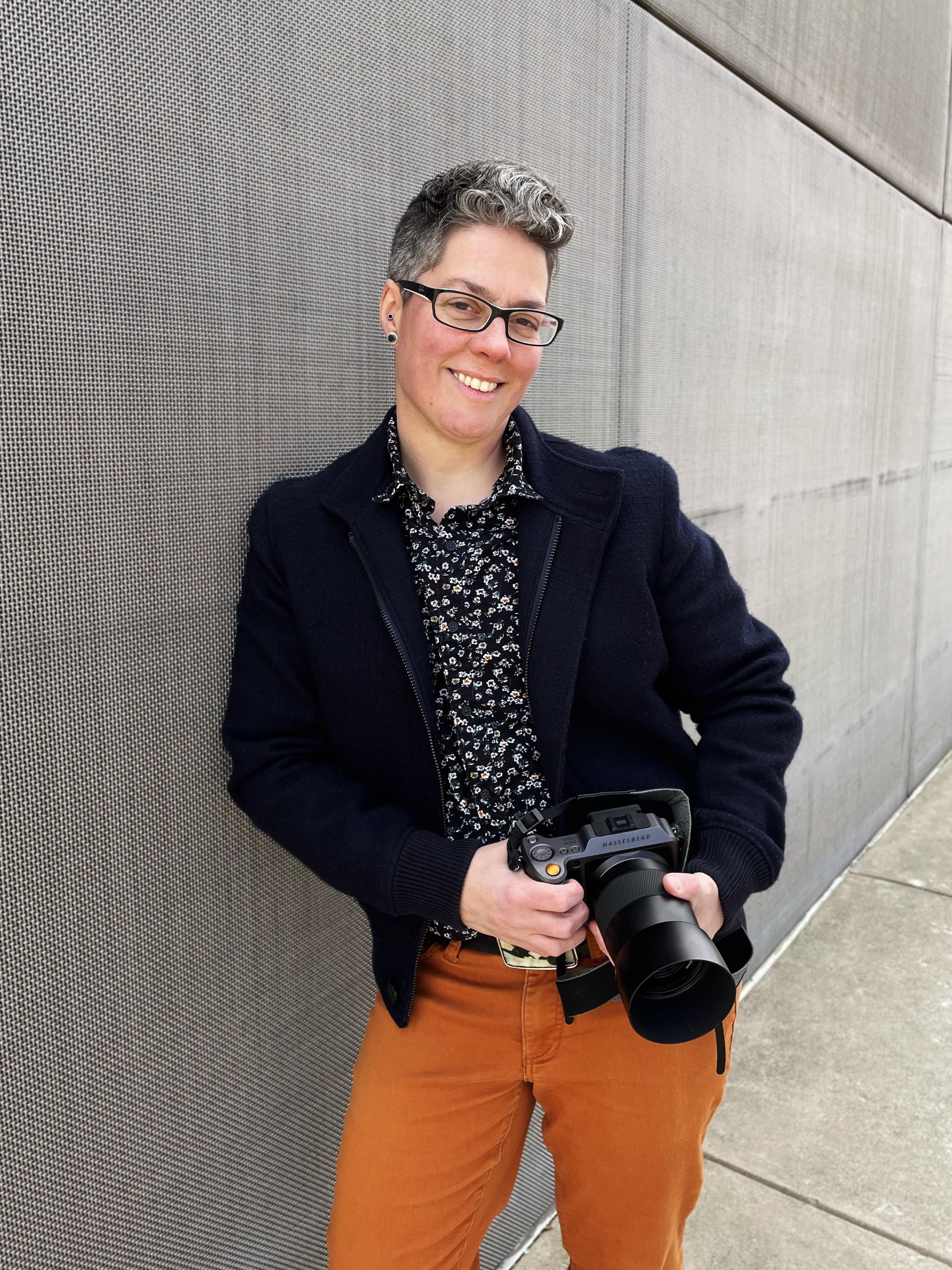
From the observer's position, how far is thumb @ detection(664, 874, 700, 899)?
3.56ft

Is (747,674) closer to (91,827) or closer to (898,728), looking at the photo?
(91,827)

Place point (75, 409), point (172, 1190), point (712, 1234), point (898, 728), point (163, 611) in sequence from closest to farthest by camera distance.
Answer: point (75, 409) → point (163, 611) → point (172, 1190) → point (712, 1234) → point (898, 728)

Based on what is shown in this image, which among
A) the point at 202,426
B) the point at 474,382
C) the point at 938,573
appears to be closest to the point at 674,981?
the point at 474,382

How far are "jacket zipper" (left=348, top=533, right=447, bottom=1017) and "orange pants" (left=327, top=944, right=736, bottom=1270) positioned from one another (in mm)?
52

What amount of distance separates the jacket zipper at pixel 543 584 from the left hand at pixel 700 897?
1.02 ft

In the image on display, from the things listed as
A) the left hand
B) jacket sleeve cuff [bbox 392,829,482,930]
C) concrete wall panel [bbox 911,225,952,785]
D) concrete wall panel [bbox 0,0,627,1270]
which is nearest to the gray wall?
concrete wall panel [bbox 0,0,627,1270]

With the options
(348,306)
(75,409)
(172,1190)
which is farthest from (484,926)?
(348,306)

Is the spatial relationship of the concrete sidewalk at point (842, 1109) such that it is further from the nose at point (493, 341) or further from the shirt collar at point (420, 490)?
the nose at point (493, 341)

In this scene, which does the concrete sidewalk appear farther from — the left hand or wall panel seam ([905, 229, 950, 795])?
the left hand

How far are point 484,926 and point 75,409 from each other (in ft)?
2.48

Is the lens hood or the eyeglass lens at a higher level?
the eyeglass lens

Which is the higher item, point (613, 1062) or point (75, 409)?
point (75, 409)

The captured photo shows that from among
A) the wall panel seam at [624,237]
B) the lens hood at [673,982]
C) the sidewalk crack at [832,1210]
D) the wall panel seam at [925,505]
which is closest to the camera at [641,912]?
the lens hood at [673,982]

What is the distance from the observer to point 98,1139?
4.22 ft
